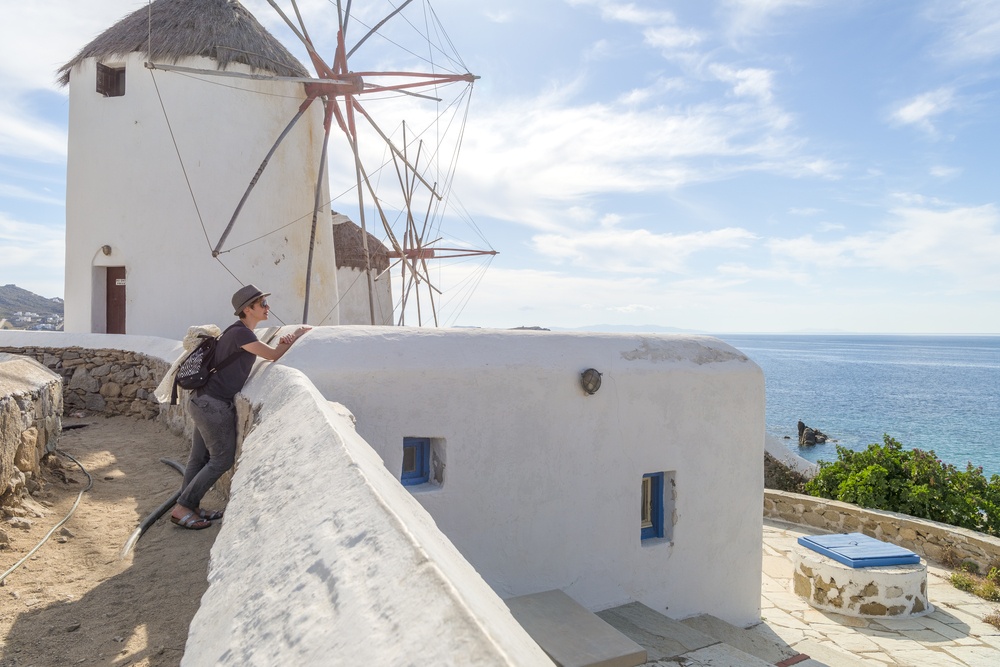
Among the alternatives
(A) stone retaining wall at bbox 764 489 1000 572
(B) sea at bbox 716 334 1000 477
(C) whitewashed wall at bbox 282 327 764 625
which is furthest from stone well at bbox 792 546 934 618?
(B) sea at bbox 716 334 1000 477

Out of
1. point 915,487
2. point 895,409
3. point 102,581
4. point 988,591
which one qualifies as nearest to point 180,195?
point 102,581

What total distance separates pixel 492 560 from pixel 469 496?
0.47m

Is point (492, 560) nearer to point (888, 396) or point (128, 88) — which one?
point (128, 88)

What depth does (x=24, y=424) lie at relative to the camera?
4.17m

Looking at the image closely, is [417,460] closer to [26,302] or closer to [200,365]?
[200,365]

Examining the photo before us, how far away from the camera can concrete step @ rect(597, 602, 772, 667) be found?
171 inches

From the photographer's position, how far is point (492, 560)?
462 centimetres

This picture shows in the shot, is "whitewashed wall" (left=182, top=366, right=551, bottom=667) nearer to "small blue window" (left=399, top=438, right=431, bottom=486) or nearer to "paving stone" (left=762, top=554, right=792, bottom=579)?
"small blue window" (left=399, top=438, right=431, bottom=486)

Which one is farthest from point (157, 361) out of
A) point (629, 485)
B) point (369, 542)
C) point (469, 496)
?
point (369, 542)

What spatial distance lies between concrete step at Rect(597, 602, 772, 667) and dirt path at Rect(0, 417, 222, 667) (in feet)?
9.23

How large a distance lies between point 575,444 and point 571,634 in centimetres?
137

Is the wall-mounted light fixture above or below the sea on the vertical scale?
above

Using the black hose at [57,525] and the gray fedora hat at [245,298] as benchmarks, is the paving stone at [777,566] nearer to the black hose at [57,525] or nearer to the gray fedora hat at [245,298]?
the gray fedora hat at [245,298]

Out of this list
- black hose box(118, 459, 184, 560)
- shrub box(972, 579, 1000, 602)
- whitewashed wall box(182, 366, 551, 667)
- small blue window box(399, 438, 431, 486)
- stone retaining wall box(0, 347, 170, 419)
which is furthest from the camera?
stone retaining wall box(0, 347, 170, 419)
